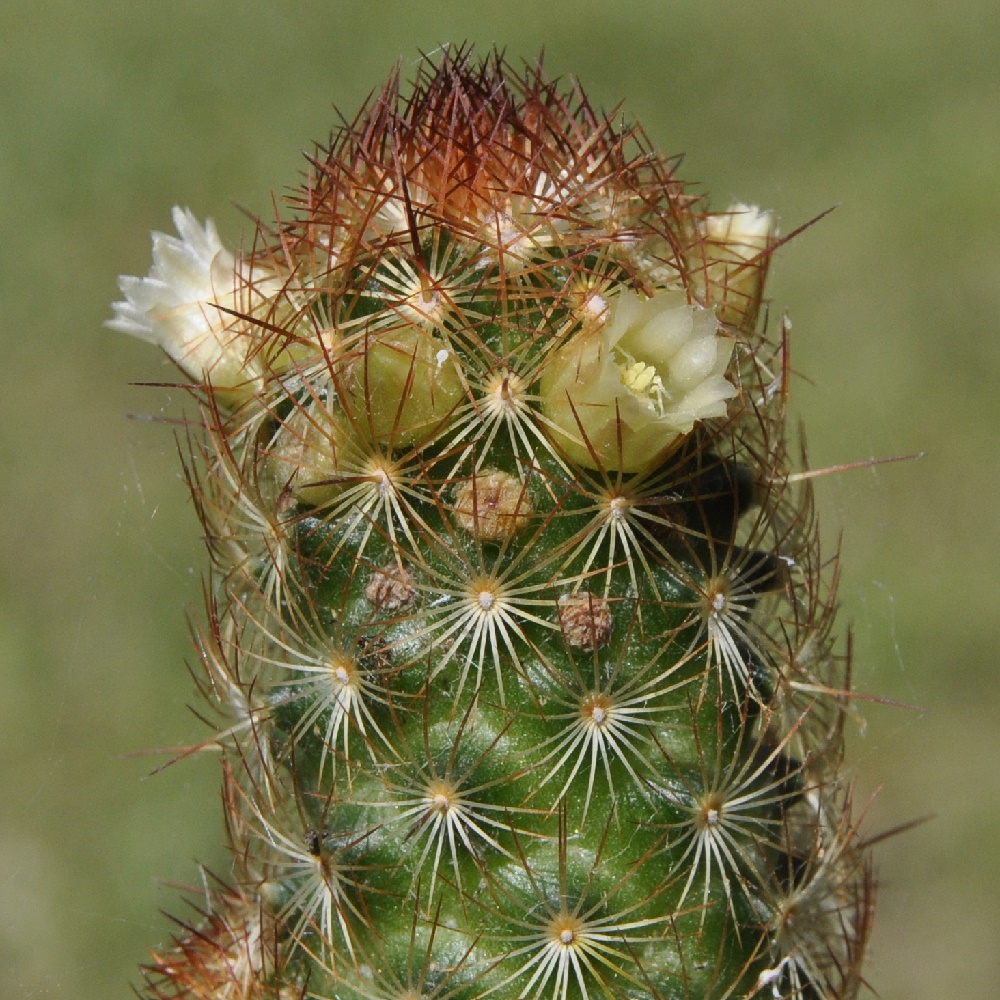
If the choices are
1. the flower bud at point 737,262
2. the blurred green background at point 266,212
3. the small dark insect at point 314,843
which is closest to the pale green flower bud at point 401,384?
→ the flower bud at point 737,262

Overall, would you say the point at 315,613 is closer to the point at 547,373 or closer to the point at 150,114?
the point at 547,373

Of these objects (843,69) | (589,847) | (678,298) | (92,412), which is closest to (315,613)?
(589,847)

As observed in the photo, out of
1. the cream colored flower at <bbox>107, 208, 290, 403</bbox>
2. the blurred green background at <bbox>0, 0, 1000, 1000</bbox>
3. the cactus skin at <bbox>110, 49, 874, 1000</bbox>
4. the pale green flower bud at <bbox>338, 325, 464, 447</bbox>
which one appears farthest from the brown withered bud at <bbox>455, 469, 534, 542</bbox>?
the blurred green background at <bbox>0, 0, 1000, 1000</bbox>

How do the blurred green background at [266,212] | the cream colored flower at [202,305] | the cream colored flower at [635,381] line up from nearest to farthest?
the cream colored flower at [635,381], the cream colored flower at [202,305], the blurred green background at [266,212]

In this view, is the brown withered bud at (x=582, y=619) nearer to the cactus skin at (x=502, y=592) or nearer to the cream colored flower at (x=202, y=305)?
the cactus skin at (x=502, y=592)

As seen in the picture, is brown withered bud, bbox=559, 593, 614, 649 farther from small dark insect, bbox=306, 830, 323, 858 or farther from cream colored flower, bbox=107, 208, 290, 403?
cream colored flower, bbox=107, 208, 290, 403

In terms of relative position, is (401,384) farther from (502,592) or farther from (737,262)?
(737,262)
